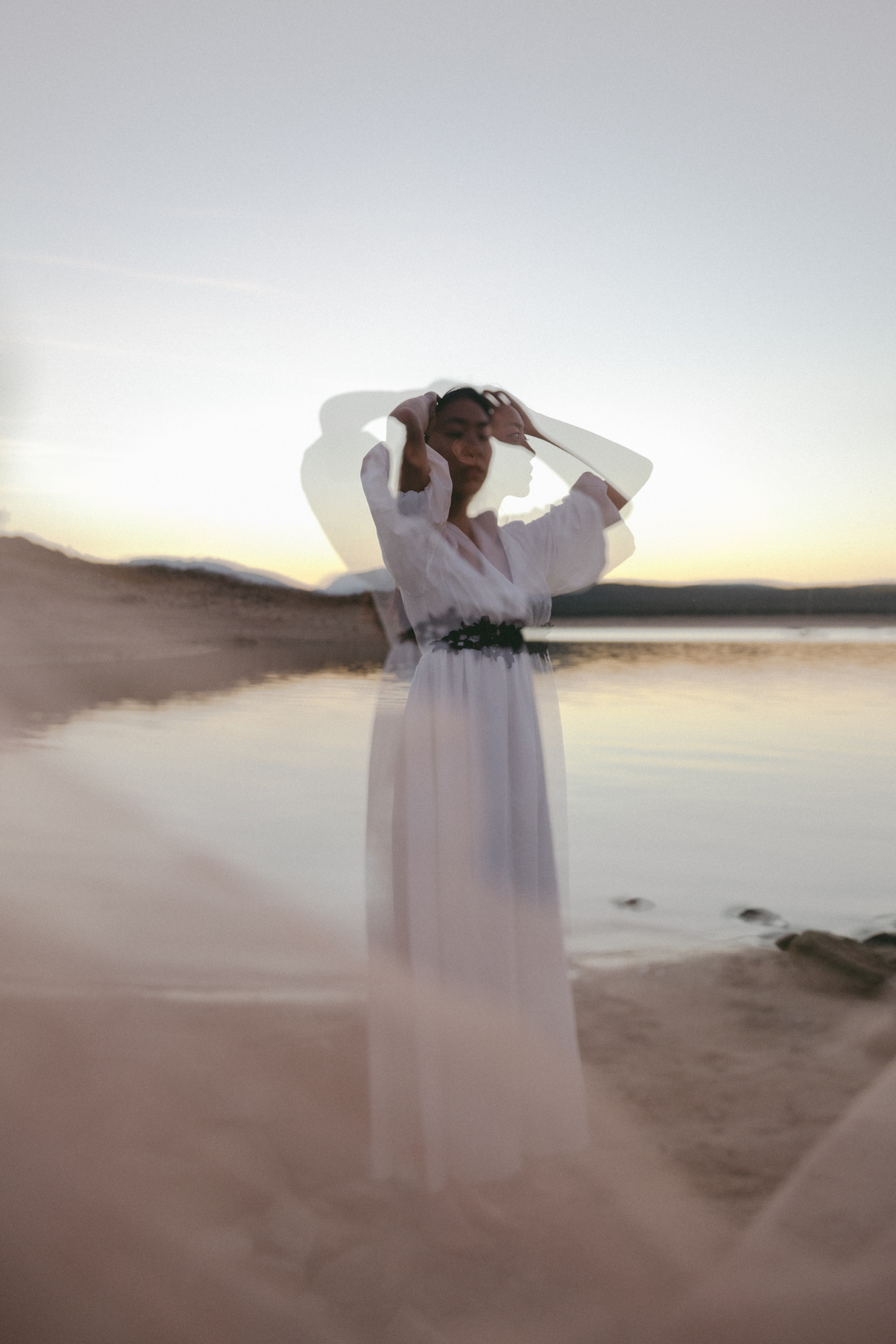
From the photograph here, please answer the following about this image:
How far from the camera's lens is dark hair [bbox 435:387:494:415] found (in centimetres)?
238

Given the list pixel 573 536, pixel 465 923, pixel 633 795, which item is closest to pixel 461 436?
pixel 573 536

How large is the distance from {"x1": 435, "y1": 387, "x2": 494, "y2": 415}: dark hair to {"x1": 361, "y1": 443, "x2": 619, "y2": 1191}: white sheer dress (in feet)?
0.62

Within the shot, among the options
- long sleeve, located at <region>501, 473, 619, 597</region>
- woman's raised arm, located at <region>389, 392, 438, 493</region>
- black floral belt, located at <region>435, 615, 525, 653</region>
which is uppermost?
woman's raised arm, located at <region>389, 392, 438, 493</region>

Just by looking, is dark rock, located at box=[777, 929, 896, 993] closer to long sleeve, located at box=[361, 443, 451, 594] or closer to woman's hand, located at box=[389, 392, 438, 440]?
long sleeve, located at box=[361, 443, 451, 594]

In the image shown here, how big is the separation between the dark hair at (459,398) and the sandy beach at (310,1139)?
2.12 ft

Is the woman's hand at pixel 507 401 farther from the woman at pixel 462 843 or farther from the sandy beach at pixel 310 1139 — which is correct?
the sandy beach at pixel 310 1139

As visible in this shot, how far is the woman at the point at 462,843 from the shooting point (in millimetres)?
2264

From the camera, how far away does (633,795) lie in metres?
8.23

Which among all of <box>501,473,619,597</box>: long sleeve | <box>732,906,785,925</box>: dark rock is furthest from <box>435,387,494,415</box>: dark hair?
<box>732,906,785,925</box>: dark rock

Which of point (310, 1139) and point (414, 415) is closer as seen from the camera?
point (414, 415)

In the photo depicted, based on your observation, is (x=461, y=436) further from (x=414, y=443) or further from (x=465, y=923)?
(x=465, y=923)

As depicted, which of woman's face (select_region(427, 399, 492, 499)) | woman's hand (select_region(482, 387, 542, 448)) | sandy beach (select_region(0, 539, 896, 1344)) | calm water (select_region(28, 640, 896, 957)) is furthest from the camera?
calm water (select_region(28, 640, 896, 957))

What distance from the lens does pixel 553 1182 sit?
236 cm

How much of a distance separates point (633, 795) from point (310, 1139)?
6.03m
